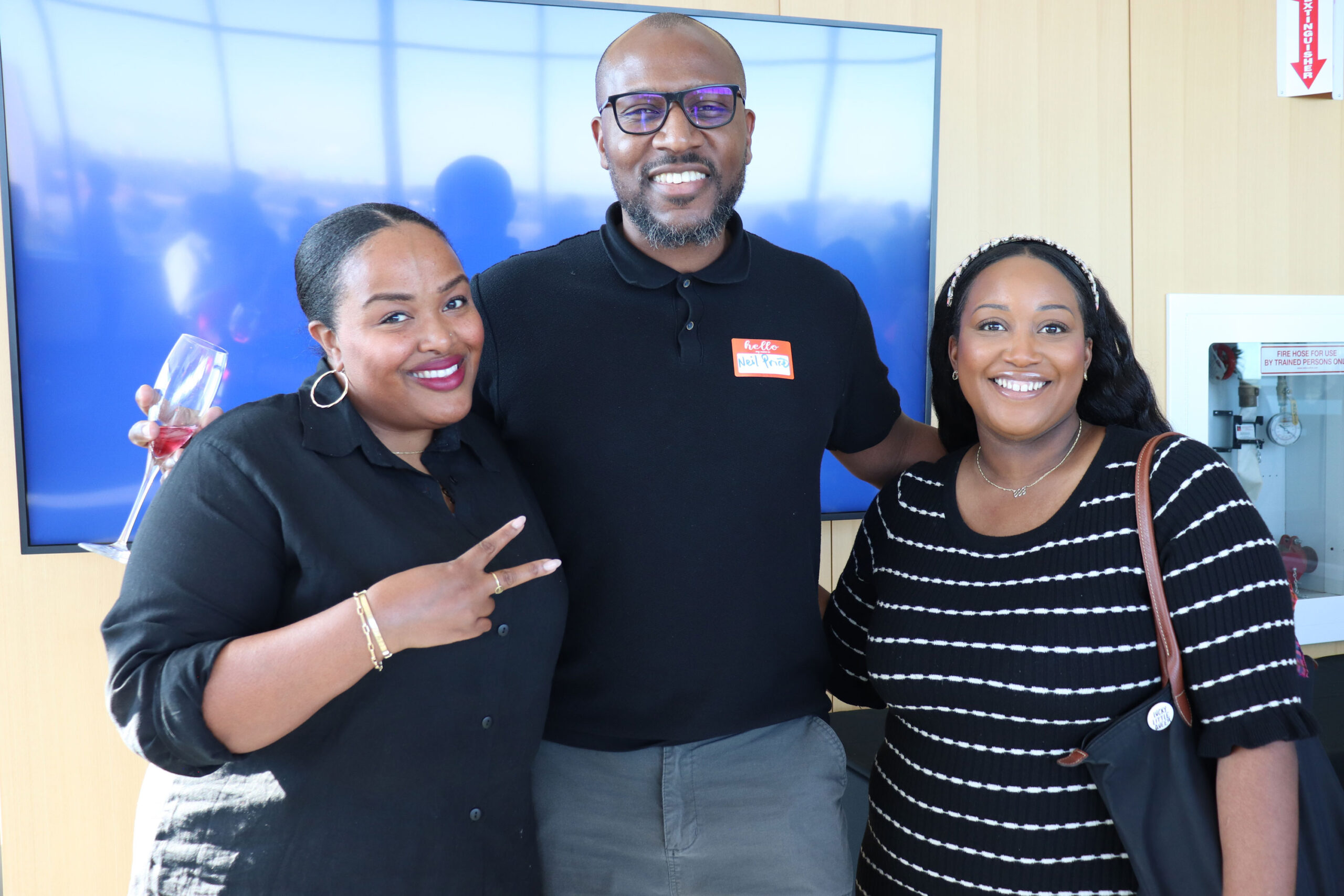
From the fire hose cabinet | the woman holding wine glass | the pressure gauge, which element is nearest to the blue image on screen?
the woman holding wine glass

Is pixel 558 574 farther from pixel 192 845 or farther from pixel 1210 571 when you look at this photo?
pixel 1210 571

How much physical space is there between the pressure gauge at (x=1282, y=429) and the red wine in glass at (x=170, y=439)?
327cm

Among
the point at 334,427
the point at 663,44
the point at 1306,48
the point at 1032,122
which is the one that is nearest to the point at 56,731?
the point at 334,427

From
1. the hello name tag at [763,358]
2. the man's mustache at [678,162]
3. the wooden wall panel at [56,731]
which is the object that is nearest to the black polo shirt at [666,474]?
the hello name tag at [763,358]

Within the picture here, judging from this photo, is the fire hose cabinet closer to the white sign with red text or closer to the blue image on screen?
the white sign with red text

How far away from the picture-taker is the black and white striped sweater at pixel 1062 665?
1.37m

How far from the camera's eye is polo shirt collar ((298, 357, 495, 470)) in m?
1.30

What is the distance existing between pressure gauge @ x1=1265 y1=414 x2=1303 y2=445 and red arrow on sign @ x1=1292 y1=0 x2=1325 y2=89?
3.61 feet

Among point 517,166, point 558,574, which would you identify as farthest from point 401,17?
point 558,574

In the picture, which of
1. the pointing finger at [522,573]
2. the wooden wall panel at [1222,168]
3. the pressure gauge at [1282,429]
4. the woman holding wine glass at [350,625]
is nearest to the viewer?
the woman holding wine glass at [350,625]

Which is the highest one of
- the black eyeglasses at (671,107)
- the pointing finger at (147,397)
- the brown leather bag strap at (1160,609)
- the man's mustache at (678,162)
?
the black eyeglasses at (671,107)

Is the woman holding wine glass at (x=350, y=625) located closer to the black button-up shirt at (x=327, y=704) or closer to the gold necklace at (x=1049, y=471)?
the black button-up shirt at (x=327, y=704)

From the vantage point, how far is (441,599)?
1166mm

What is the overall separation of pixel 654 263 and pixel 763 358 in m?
0.27
